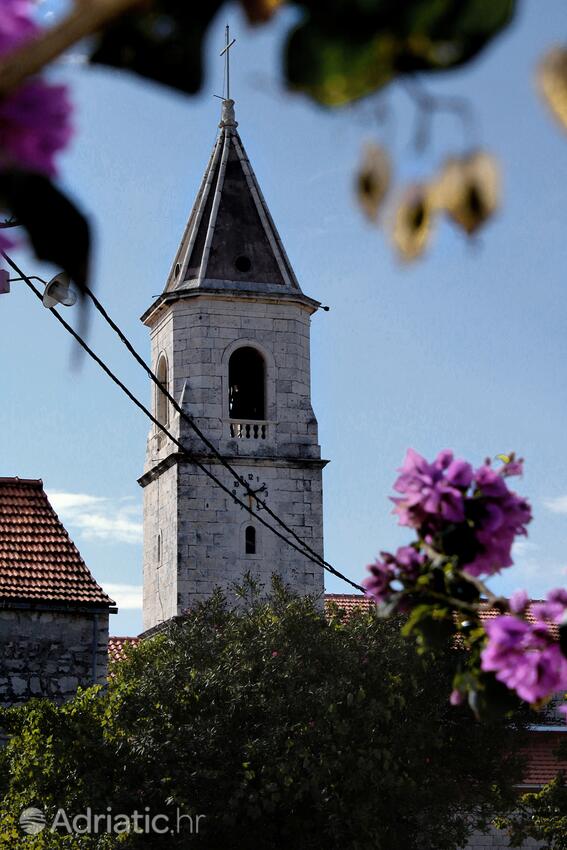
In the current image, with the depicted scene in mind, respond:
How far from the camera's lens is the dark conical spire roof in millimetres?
38750

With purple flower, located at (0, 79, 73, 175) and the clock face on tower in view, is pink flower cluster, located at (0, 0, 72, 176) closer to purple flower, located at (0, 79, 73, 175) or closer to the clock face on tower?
purple flower, located at (0, 79, 73, 175)

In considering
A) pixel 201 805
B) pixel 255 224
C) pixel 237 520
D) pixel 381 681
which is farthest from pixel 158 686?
pixel 255 224

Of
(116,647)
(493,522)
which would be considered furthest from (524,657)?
(116,647)

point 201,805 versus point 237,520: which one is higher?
point 237,520

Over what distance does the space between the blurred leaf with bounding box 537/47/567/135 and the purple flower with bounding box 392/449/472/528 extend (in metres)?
2.27

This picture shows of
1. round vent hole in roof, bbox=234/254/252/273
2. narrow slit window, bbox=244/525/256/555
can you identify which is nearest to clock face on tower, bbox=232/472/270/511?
narrow slit window, bbox=244/525/256/555

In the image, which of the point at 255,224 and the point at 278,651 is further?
the point at 255,224

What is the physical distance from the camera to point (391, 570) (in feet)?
13.2

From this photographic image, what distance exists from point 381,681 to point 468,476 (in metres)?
20.0

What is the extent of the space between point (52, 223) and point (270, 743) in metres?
19.9

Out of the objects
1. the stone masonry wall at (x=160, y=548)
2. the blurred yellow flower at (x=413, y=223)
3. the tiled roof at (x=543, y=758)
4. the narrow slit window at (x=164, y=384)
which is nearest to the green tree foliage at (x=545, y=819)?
the tiled roof at (x=543, y=758)

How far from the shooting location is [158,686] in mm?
21641

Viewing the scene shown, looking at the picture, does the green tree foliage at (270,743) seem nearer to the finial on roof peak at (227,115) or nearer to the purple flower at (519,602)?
the purple flower at (519,602)

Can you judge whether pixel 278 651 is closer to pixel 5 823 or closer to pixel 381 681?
pixel 381 681
